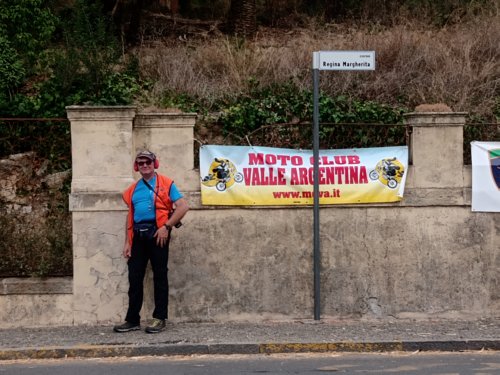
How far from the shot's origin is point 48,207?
366 inches

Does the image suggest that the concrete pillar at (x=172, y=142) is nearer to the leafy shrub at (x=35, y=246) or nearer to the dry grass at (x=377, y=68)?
the leafy shrub at (x=35, y=246)

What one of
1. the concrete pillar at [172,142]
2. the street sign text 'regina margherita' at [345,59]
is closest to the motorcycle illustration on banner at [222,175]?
the concrete pillar at [172,142]

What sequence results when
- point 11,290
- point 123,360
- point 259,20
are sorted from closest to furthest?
1. point 123,360
2. point 11,290
3. point 259,20

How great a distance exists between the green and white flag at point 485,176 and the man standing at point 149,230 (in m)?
3.62

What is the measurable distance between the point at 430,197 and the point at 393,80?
8.98 feet

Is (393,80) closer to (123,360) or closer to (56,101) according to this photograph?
(56,101)

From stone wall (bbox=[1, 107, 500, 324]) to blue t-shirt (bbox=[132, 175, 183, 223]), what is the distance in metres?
0.56

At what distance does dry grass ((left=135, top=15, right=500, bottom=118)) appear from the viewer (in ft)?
34.0

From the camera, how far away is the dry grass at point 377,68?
10.4m

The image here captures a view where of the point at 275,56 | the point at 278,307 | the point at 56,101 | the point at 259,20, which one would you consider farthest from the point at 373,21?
the point at 278,307

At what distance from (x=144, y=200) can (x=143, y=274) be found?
863mm

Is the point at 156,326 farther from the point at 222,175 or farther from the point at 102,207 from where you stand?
the point at 222,175

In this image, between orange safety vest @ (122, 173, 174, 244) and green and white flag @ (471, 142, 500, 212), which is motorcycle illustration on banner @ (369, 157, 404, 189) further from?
orange safety vest @ (122, 173, 174, 244)

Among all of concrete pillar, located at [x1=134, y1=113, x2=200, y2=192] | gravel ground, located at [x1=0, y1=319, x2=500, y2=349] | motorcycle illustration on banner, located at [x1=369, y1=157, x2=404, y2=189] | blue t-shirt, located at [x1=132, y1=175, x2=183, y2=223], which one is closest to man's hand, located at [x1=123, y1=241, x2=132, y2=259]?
blue t-shirt, located at [x1=132, y1=175, x2=183, y2=223]
